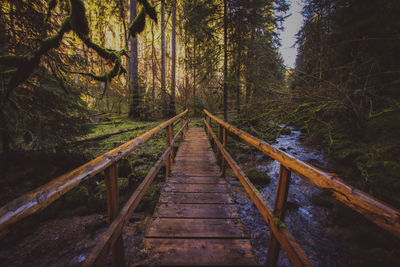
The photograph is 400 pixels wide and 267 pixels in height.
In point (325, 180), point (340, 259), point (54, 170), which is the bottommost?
point (340, 259)

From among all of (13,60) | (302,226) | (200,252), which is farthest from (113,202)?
(302,226)

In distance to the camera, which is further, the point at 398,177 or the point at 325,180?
the point at 398,177

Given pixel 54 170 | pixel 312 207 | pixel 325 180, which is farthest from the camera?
pixel 54 170

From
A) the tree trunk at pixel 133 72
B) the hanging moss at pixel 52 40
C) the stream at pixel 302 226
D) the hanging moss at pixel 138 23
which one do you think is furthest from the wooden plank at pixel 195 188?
the tree trunk at pixel 133 72

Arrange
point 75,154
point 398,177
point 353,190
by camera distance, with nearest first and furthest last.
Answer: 1. point 353,190
2. point 398,177
3. point 75,154

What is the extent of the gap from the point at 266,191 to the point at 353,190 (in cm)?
455

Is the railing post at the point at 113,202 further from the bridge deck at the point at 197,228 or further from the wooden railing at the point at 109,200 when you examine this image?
the bridge deck at the point at 197,228

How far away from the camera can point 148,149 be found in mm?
7434

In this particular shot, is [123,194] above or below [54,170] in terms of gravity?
below

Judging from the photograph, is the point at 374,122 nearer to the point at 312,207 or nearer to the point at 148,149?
the point at 312,207

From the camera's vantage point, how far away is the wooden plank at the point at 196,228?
6.93 feet

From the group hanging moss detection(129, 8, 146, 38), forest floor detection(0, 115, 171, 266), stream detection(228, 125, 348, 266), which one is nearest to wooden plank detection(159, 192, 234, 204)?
forest floor detection(0, 115, 171, 266)

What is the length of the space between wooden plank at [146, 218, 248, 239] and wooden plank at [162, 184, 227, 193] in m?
0.87

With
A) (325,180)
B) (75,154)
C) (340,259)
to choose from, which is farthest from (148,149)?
(325,180)
